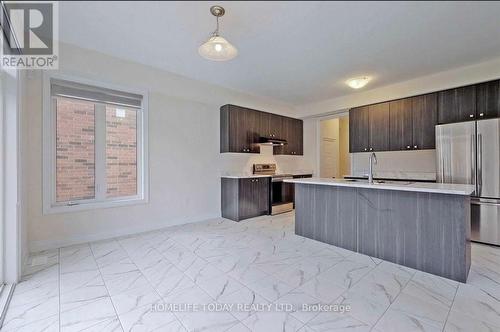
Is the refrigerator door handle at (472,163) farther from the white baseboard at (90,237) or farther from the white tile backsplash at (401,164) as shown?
the white baseboard at (90,237)

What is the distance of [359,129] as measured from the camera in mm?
4766

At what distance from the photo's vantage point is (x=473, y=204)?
3232 mm

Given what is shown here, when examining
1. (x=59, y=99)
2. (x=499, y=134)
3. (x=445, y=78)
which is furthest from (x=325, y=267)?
(x=59, y=99)

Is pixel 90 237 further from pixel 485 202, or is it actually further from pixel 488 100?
pixel 488 100

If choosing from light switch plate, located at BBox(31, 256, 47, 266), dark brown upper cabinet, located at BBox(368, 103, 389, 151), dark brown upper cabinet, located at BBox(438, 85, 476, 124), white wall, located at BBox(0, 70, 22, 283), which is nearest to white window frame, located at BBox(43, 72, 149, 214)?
light switch plate, located at BBox(31, 256, 47, 266)

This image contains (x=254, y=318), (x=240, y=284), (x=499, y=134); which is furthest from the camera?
(x=499, y=134)

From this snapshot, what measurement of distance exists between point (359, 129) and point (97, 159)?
15.4 ft

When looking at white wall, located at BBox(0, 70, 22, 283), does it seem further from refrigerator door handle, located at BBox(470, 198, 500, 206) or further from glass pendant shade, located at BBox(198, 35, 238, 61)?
refrigerator door handle, located at BBox(470, 198, 500, 206)

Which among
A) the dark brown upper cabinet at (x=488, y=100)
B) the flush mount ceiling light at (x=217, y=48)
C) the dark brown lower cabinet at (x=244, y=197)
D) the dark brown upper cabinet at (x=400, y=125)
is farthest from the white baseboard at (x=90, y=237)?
the dark brown upper cabinet at (x=488, y=100)

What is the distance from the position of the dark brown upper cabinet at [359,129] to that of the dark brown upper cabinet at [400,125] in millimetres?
443

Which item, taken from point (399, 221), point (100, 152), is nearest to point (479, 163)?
point (399, 221)

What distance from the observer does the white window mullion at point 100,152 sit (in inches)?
133

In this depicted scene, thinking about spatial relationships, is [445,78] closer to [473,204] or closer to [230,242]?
[473,204]

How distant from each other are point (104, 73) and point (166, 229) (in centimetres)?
249
